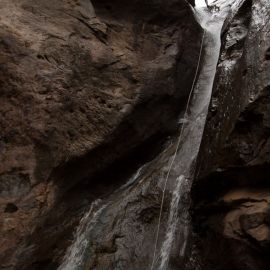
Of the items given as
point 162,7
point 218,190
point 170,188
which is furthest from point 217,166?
point 162,7

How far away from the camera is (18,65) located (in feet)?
27.9

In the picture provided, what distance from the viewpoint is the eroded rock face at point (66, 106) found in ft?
25.2

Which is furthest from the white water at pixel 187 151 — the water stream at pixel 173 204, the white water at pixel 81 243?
the white water at pixel 81 243

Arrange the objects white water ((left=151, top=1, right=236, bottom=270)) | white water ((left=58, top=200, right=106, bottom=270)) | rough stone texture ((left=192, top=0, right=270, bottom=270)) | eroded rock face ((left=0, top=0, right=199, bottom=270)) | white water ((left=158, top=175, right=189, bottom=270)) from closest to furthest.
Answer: rough stone texture ((left=192, top=0, right=270, bottom=270)) < white water ((left=158, top=175, right=189, bottom=270)) < white water ((left=151, top=1, right=236, bottom=270)) < white water ((left=58, top=200, right=106, bottom=270)) < eroded rock face ((left=0, top=0, right=199, bottom=270))

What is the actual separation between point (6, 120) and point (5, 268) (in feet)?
8.83

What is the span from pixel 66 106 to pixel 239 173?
3.99 m

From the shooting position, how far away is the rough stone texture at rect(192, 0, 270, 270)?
5.52 metres

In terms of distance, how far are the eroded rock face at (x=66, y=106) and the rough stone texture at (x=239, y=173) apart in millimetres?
2432

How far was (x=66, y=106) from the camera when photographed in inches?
338

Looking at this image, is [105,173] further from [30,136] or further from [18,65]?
[18,65]

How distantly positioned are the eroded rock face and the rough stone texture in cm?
243

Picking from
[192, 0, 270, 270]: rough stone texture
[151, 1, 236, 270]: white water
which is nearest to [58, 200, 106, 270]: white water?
[151, 1, 236, 270]: white water

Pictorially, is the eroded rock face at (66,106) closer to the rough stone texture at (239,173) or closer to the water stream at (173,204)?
the water stream at (173,204)

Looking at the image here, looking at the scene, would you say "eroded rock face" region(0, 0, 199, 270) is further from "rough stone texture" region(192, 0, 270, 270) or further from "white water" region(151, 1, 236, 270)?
"rough stone texture" region(192, 0, 270, 270)
